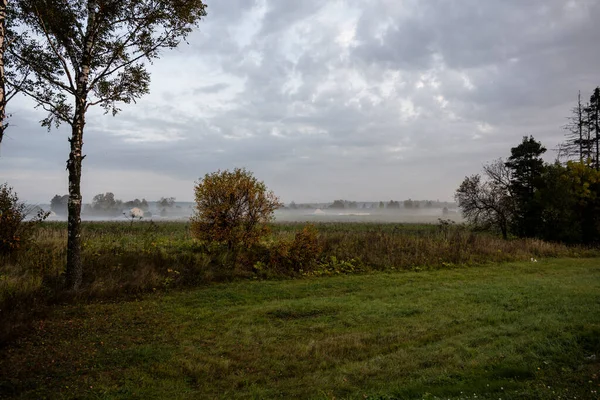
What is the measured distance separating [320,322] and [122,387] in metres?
4.59

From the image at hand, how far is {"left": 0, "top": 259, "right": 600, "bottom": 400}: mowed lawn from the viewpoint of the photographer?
5020mm

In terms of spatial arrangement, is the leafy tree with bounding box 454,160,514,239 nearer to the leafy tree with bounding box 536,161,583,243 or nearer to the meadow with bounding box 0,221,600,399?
the leafy tree with bounding box 536,161,583,243

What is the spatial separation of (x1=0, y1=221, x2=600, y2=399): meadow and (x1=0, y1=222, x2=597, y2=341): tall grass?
67 mm

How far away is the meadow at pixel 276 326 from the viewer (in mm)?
5188

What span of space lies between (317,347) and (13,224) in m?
11.4

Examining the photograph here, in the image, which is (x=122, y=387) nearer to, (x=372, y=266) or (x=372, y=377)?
(x=372, y=377)

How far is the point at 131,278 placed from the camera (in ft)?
36.9

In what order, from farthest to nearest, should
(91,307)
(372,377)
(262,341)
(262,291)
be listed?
(262,291)
(91,307)
(262,341)
(372,377)

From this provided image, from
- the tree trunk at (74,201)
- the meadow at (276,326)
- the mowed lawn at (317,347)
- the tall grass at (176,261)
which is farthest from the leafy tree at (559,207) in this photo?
the tree trunk at (74,201)

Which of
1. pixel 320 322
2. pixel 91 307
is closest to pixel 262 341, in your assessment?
pixel 320 322

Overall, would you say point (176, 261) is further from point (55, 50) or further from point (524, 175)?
point (524, 175)

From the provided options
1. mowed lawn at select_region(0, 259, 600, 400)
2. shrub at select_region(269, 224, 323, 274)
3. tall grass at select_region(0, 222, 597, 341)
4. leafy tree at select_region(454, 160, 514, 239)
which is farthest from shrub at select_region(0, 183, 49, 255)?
leafy tree at select_region(454, 160, 514, 239)

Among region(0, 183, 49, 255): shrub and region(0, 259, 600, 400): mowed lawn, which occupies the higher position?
region(0, 183, 49, 255): shrub

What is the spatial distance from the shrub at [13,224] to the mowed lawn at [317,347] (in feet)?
15.0
